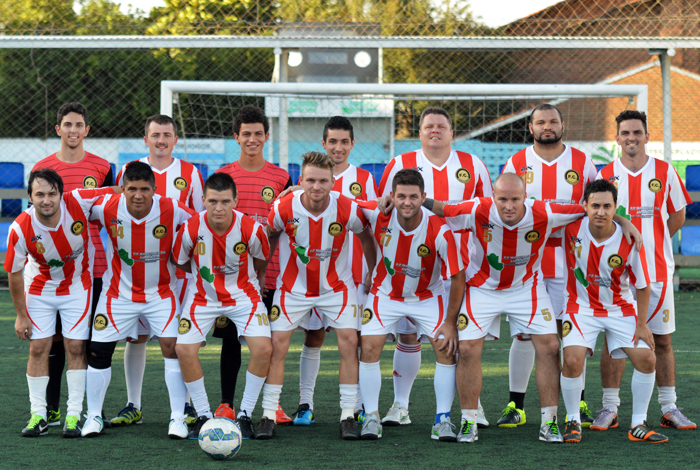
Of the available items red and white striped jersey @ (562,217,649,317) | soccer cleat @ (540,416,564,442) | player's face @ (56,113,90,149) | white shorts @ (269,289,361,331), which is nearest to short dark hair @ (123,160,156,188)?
player's face @ (56,113,90,149)

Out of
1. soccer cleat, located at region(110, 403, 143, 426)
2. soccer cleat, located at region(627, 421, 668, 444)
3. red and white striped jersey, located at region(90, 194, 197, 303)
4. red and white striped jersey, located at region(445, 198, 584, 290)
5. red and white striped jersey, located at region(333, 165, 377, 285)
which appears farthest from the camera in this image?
red and white striped jersey, located at region(333, 165, 377, 285)

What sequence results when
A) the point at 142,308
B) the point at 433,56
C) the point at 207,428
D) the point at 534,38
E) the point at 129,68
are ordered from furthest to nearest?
the point at 129,68, the point at 433,56, the point at 534,38, the point at 142,308, the point at 207,428

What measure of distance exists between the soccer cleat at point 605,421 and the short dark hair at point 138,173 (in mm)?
2811

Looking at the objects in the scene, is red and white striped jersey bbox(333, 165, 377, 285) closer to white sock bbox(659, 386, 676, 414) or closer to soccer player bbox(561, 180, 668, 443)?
soccer player bbox(561, 180, 668, 443)

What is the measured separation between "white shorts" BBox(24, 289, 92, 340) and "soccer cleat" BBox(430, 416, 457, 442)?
1998mm

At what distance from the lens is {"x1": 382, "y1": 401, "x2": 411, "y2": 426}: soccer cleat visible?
4.27 m

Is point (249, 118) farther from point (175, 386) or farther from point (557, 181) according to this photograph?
point (557, 181)

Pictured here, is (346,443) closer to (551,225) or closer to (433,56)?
(551,225)

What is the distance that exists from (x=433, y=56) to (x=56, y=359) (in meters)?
14.3

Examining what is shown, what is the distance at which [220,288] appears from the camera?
405 centimetres

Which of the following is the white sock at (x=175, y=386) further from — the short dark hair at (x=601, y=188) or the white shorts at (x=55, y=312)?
the short dark hair at (x=601, y=188)

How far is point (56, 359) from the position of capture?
170 inches

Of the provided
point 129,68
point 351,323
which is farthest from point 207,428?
point 129,68

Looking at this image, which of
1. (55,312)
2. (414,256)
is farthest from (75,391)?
(414,256)
